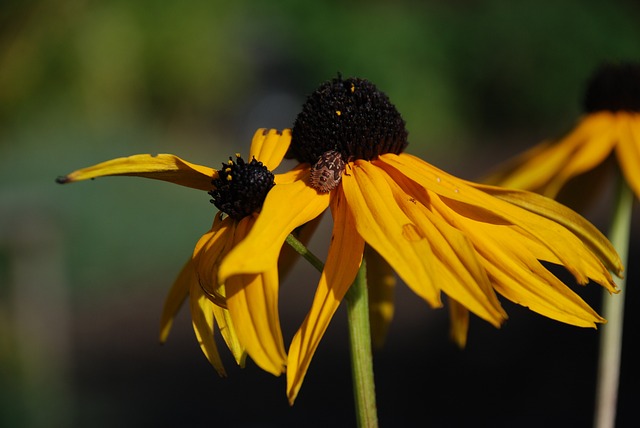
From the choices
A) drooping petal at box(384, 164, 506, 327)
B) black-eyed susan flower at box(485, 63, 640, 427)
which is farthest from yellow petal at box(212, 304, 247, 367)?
black-eyed susan flower at box(485, 63, 640, 427)

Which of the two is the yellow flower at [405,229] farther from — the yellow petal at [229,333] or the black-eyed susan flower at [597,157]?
the black-eyed susan flower at [597,157]

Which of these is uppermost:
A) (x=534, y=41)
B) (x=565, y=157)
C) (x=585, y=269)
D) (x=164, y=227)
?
(x=534, y=41)

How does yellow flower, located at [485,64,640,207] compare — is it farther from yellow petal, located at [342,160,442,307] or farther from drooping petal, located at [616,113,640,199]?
yellow petal, located at [342,160,442,307]

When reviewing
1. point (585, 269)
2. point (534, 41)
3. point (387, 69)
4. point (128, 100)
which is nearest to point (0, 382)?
point (585, 269)

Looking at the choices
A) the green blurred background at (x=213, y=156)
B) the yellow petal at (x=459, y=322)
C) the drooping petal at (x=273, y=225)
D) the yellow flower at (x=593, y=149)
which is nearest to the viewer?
the drooping petal at (x=273, y=225)

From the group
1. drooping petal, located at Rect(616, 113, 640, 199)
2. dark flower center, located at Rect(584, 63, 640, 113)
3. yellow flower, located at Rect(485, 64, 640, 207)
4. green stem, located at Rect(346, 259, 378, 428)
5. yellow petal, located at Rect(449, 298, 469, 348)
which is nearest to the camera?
green stem, located at Rect(346, 259, 378, 428)

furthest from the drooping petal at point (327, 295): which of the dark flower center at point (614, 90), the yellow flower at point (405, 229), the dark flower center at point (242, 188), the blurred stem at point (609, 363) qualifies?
the dark flower center at point (614, 90)

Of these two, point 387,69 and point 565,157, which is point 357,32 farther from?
point 565,157

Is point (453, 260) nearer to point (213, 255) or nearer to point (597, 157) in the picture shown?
point (213, 255)
